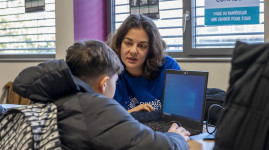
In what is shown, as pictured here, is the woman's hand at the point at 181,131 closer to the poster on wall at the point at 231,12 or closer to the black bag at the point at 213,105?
the black bag at the point at 213,105

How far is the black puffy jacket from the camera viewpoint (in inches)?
41.8

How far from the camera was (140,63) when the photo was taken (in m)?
2.16

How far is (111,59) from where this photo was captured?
4.43 ft

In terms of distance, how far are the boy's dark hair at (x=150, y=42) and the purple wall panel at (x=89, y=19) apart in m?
1.44

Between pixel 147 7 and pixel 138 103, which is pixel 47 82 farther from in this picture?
pixel 147 7

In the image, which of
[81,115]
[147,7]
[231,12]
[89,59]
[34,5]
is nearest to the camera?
[81,115]

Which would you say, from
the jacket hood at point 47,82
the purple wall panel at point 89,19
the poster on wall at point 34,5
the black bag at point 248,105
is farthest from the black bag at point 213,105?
the poster on wall at point 34,5

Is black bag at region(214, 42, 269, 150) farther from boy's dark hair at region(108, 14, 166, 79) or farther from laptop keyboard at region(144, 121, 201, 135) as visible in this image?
boy's dark hair at region(108, 14, 166, 79)

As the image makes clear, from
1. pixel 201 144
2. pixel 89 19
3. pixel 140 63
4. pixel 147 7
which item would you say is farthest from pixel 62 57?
pixel 201 144

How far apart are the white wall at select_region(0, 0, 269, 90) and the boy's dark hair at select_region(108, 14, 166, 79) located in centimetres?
62

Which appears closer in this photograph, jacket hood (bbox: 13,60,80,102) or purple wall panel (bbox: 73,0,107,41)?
jacket hood (bbox: 13,60,80,102)

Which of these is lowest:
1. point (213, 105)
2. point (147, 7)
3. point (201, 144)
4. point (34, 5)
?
point (201, 144)

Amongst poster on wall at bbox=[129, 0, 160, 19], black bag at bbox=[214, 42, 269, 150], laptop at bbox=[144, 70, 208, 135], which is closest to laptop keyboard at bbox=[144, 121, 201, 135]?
laptop at bbox=[144, 70, 208, 135]

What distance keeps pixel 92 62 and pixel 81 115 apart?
28 centimetres
